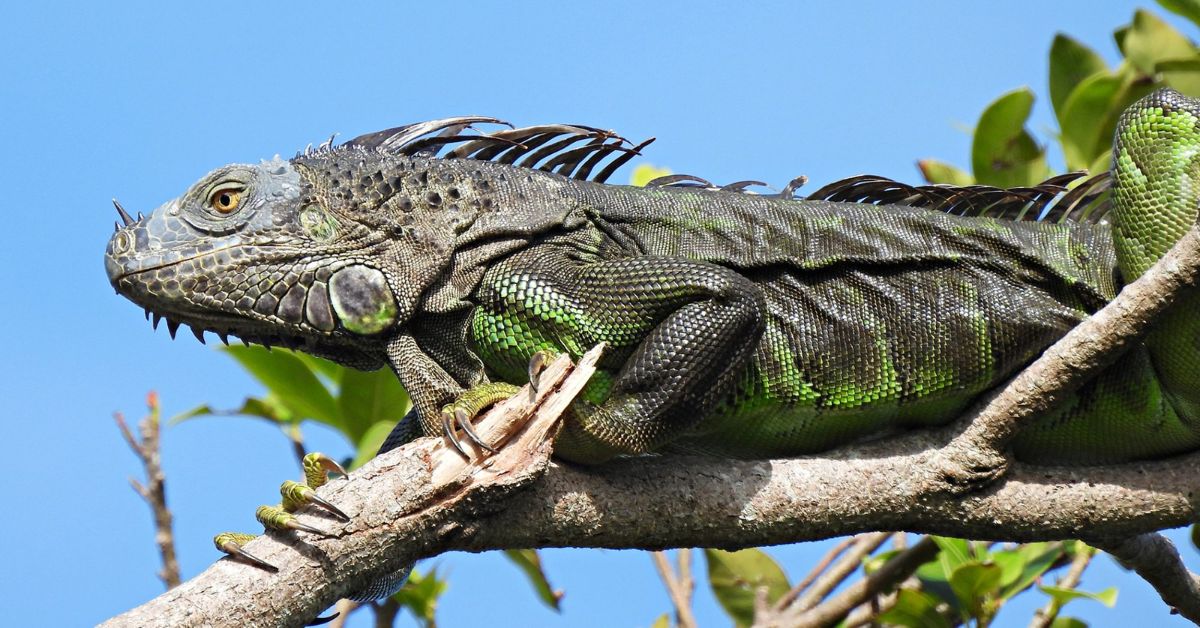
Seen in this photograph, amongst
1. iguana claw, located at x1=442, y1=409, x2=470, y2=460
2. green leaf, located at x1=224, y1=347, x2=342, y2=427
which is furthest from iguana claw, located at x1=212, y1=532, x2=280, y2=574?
green leaf, located at x1=224, y1=347, x2=342, y2=427

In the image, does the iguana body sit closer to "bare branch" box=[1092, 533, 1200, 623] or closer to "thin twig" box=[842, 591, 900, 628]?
"bare branch" box=[1092, 533, 1200, 623]

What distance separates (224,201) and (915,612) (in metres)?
5.39

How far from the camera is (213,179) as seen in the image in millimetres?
6512

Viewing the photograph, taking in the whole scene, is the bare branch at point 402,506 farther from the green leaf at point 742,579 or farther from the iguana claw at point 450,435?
the green leaf at point 742,579

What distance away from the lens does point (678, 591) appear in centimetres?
1002

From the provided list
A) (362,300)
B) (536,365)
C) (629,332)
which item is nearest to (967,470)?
(629,332)

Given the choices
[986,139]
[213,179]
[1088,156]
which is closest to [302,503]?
[213,179]

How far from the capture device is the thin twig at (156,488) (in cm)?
769

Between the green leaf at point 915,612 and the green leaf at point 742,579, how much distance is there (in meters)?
1.24

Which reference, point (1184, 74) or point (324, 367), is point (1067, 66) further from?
point (324, 367)

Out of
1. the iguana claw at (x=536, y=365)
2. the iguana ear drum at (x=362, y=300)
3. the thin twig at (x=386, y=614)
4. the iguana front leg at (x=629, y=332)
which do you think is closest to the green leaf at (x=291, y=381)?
the thin twig at (x=386, y=614)

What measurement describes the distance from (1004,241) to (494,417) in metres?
3.08

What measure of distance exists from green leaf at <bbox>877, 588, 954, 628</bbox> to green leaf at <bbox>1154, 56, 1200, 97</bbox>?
4.55 m

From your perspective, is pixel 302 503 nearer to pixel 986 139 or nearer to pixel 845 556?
pixel 845 556
